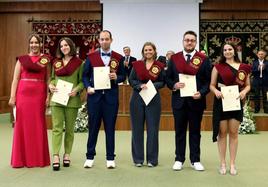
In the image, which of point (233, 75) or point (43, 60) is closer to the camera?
point (233, 75)

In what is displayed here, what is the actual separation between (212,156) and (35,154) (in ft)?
7.19

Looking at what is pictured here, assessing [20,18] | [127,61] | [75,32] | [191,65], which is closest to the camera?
[191,65]

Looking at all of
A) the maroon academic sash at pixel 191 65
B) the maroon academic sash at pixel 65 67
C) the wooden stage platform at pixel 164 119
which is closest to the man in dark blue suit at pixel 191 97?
the maroon academic sash at pixel 191 65

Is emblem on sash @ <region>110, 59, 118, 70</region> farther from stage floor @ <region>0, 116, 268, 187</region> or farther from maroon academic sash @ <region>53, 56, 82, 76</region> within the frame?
stage floor @ <region>0, 116, 268, 187</region>

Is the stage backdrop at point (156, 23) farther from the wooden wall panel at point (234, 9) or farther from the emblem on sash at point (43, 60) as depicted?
the emblem on sash at point (43, 60)

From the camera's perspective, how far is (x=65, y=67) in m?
4.16

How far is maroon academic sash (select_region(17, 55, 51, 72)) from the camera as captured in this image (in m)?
4.22

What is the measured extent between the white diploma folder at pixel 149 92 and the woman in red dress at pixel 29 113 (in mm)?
1126

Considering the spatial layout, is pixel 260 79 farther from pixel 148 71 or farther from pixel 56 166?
pixel 56 166

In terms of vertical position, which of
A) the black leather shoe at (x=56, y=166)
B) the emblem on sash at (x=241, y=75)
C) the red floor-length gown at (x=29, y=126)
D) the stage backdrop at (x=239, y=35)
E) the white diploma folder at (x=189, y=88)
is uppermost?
A: the stage backdrop at (x=239, y=35)

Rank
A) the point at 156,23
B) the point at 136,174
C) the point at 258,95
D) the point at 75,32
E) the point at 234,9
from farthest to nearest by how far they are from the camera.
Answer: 1. the point at 75,32
2. the point at 234,9
3. the point at 156,23
4. the point at 258,95
5. the point at 136,174

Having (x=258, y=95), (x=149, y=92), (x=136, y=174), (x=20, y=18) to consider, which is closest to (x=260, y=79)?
(x=258, y=95)

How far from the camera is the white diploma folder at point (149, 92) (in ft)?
13.7

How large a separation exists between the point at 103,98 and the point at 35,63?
84cm
